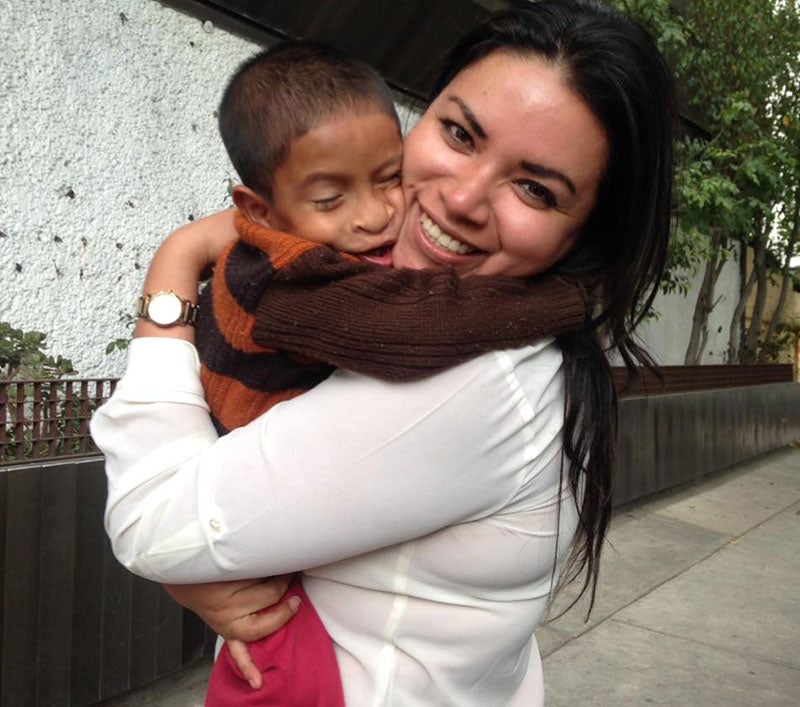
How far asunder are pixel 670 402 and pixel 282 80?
6599 millimetres

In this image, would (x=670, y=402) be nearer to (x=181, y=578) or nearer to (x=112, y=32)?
(x=112, y=32)

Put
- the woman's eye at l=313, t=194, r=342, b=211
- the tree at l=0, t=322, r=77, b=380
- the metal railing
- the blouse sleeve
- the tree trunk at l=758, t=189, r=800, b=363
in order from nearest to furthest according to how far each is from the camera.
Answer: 1. the blouse sleeve
2. the woman's eye at l=313, t=194, r=342, b=211
3. the metal railing
4. the tree at l=0, t=322, r=77, b=380
5. the tree trunk at l=758, t=189, r=800, b=363

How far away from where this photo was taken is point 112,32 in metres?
4.10

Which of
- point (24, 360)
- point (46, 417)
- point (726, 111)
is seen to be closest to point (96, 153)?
point (24, 360)

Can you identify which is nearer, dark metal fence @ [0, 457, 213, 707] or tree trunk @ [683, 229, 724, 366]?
dark metal fence @ [0, 457, 213, 707]

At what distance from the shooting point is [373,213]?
1.54 meters

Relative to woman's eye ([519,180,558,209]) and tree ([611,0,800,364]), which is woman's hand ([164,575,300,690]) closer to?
woman's eye ([519,180,558,209])

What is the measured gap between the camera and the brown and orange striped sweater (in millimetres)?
1251

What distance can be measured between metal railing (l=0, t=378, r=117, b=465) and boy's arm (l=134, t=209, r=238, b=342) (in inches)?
56.8

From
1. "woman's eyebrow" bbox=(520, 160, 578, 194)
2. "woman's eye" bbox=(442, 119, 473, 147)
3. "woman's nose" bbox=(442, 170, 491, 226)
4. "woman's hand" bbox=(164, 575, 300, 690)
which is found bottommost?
"woman's hand" bbox=(164, 575, 300, 690)

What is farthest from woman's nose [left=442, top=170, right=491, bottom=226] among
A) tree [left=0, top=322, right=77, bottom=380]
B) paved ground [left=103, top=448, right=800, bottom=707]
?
paved ground [left=103, top=448, right=800, bottom=707]

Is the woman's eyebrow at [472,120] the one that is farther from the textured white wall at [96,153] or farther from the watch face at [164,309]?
the textured white wall at [96,153]

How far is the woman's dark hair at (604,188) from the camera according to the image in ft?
4.71

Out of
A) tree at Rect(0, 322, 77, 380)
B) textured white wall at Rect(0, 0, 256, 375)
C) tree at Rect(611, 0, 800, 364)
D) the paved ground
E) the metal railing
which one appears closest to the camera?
the metal railing
